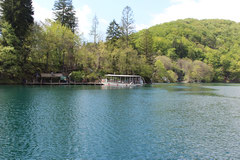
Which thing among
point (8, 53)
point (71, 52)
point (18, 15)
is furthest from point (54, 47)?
point (8, 53)

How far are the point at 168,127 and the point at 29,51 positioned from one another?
55596 mm

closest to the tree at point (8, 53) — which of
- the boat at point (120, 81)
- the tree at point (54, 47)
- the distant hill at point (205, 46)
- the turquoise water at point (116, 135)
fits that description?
the tree at point (54, 47)

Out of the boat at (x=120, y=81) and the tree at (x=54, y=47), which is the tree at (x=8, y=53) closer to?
the tree at (x=54, y=47)

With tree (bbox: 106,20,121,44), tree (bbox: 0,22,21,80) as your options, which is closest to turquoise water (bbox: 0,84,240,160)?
tree (bbox: 0,22,21,80)

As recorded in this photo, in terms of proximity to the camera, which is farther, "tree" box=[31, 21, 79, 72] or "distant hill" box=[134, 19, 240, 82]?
"distant hill" box=[134, 19, 240, 82]

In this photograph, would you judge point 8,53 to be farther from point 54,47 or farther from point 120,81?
point 120,81

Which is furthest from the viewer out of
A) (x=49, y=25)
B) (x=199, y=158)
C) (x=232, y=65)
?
(x=232, y=65)

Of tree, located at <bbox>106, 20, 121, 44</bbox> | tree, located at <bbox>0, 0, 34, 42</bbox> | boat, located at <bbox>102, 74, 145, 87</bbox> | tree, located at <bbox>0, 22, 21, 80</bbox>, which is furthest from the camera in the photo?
tree, located at <bbox>106, 20, 121, 44</bbox>

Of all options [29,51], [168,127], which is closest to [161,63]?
[29,51]

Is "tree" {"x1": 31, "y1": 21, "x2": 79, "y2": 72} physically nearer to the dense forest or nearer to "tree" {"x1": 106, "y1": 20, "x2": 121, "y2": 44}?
the dense forest

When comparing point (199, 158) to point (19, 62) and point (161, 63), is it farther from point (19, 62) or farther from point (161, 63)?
point (161, 63)

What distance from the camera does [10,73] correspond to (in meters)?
58.2

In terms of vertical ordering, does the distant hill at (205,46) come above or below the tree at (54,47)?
above

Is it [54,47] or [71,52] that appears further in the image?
[71,52]
